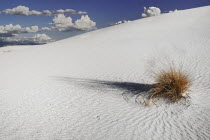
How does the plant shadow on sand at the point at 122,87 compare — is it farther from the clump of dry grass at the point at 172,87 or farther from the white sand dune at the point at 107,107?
the clump of dry grass at the point at 172,87

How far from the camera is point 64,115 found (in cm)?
618

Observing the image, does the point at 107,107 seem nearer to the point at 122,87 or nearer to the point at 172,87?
the point at 172,87

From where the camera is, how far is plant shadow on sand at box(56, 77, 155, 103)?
7375 mm

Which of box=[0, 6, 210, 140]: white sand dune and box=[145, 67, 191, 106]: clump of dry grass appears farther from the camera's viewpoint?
box=[145, 67, 191, 106]: clump of dry grass

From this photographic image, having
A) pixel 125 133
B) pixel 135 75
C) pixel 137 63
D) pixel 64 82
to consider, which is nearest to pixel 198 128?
pixel 125 133

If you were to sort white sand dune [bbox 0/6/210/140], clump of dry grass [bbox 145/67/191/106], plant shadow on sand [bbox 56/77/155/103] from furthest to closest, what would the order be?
plant shadow on sand [bbox 56/77/155/103], clump of dry grass [bbox 145/67/191/106], white sand dune [bbox 0/6/210/140]

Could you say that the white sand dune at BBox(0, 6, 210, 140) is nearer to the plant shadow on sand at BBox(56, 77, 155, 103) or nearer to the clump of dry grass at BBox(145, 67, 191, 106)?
the plant shadow on sand at BBox(56, 77, 155, 103)

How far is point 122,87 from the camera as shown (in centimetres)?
848

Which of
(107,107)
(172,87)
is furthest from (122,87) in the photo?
(172,87)

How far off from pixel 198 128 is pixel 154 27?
21325 mm

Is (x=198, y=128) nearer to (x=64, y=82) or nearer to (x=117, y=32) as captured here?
(x=64, y=82)

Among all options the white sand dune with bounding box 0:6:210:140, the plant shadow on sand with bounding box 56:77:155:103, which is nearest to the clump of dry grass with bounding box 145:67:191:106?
the white sand dune with bounding box 0:6:210:140

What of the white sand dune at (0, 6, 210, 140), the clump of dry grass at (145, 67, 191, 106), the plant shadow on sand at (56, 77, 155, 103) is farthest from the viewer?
the plant shadow on sand at (56, 77, 155, 103)

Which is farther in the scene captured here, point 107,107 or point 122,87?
point 122,87
